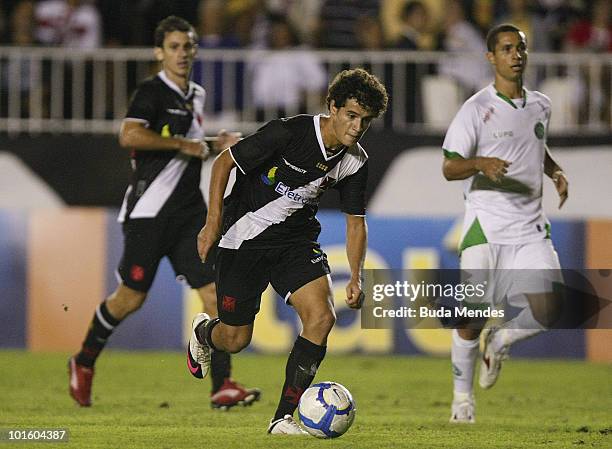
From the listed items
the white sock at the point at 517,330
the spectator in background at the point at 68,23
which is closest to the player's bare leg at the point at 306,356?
the white sock at the point at 517,330

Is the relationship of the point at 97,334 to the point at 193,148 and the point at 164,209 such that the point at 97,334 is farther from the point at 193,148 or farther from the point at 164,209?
the point at 193,148

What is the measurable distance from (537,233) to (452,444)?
1.98m

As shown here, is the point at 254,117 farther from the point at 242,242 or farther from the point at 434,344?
the point at 242,242

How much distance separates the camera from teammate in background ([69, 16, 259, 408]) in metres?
9.10

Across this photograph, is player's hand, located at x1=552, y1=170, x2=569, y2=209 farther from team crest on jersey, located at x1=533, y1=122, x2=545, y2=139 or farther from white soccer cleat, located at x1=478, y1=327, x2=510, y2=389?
white soccer cleat, located at x1=478, y1=327, x2=510, y2=389

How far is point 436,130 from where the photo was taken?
1389cm

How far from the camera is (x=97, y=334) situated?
30.6 ft

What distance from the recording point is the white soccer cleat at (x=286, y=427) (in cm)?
717

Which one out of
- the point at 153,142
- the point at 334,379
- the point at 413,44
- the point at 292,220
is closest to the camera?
the point at 292,220

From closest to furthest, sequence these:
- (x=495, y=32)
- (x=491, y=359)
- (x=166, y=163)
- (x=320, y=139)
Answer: (x=320, y=139)
(x=495, y=32)
(x=491, y=359)
(x=166, y=163)

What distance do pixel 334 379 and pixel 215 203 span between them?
4288 millimetres

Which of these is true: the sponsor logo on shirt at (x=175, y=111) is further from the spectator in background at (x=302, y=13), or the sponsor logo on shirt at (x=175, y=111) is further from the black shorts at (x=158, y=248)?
the spectator in background at (x=302, y=13)

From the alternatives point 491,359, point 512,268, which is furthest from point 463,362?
point 512,268

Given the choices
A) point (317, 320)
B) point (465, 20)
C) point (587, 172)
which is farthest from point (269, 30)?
point (317, 320)
